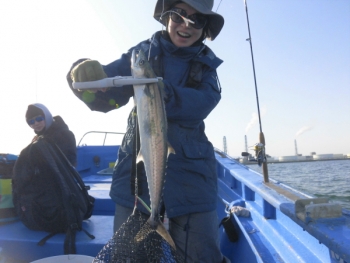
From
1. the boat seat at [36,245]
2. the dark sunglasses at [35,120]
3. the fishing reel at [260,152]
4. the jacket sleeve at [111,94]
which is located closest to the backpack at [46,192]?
the boat seat at [36,245]

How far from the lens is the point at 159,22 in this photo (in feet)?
9.76

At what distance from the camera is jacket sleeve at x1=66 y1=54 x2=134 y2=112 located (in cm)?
233

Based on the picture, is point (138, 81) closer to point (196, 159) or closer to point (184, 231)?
point (196, 159)

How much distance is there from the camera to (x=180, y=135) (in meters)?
2.51

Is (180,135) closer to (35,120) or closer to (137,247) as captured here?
(137,247)

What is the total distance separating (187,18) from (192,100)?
856mm

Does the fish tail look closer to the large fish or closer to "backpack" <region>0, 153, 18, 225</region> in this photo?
the large fish

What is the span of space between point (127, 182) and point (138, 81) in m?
1.05

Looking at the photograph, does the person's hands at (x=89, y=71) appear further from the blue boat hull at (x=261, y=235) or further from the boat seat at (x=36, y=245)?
the boat seat at (x=36, y=245)

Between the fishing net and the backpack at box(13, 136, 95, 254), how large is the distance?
1.58 m

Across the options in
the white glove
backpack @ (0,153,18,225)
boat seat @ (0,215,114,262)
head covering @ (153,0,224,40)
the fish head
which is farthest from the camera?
backpack @ (0,153,18,225)

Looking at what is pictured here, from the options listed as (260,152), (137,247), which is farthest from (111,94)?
(260,152)

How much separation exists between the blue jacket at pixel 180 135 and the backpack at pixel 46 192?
141 cm

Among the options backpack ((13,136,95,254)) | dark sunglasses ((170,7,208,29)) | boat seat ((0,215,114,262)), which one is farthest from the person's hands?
boat seat ((0,215,114,262))
